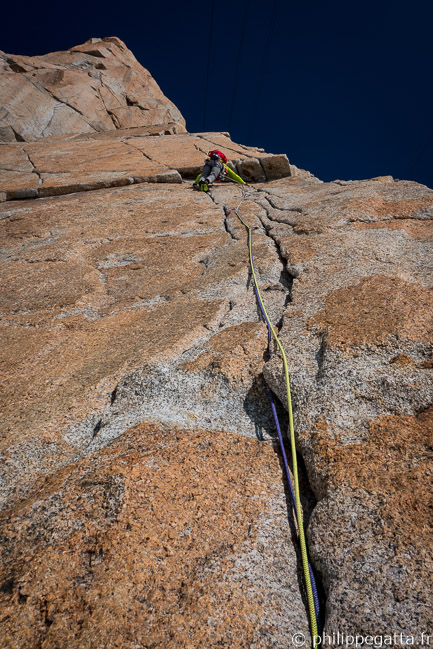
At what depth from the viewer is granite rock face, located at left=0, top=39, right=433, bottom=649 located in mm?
1021

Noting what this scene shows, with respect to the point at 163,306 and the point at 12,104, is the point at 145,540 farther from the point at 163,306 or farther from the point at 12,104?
the point at 12,104

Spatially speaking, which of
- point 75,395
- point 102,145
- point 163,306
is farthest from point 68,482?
point 102,145

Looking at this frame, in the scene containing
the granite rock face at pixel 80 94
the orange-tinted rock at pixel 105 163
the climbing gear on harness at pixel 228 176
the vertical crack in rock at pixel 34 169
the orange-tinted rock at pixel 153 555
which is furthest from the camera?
the granite rock face at pixel 80 94

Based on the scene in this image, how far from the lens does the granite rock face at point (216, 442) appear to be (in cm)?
102

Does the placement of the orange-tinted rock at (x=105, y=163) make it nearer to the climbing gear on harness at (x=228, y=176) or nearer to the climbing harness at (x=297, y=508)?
the climbing gear on harness at (x=228, y=176)

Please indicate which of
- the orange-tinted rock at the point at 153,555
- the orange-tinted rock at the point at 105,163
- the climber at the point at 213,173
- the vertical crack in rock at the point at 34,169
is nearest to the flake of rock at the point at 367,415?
the orange-tinted rock at the point at 153,555

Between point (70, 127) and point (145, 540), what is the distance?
1597 cm

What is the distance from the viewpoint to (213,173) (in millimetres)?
6758

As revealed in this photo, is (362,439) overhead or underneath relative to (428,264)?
underneath

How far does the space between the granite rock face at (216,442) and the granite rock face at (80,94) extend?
11114mm

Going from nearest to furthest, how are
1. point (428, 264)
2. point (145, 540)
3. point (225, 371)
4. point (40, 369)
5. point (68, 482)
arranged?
point (145, 540) → point (68, 482) → point (225, 371) → point (40, 369) → point (428, 264)

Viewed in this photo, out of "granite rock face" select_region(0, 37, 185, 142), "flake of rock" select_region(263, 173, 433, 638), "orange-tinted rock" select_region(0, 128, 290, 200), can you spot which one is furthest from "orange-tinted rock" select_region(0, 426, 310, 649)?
"granite rock face" select_region(0, 37, 185, 142)

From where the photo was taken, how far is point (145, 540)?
117 cm

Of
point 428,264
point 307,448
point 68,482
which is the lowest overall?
point 68,482
